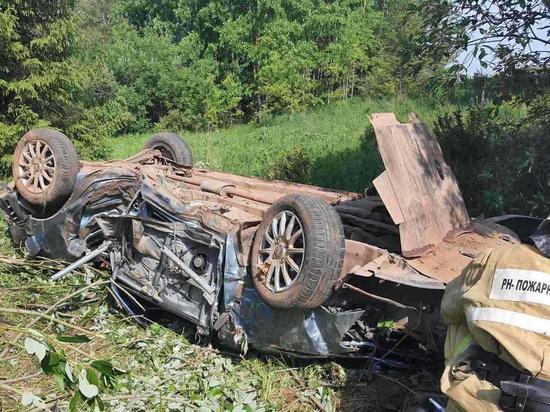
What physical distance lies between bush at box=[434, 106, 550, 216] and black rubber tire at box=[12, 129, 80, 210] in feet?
12.8

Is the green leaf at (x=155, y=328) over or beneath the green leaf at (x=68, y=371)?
beneath

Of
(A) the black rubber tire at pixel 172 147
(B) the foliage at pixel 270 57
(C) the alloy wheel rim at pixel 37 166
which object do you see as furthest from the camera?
(B) the foliage at pixel 270 57

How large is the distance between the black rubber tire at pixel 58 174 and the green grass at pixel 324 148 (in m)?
2.33

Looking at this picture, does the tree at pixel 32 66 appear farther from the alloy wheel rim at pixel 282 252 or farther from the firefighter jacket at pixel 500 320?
the firefighter jacket at pixel 500 320

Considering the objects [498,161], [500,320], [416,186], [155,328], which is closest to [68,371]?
[500,320]

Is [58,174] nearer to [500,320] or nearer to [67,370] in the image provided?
[67,370]

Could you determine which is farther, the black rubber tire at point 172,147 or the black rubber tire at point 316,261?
the black rubber tire at point 172,147

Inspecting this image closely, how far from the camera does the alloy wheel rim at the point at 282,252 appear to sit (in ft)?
12.1

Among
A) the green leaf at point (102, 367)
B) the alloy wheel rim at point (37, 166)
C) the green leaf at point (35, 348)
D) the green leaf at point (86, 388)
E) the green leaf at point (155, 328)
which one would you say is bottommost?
the green leaf at point (155, 328)

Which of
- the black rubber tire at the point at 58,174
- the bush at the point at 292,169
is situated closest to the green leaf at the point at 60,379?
the black rubber tire at the point at 58,174

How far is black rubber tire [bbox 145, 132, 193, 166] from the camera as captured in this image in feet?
23.5

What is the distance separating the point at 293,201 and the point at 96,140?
380 inches

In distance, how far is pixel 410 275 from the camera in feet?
11.0

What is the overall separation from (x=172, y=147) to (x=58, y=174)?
5.82 feet
